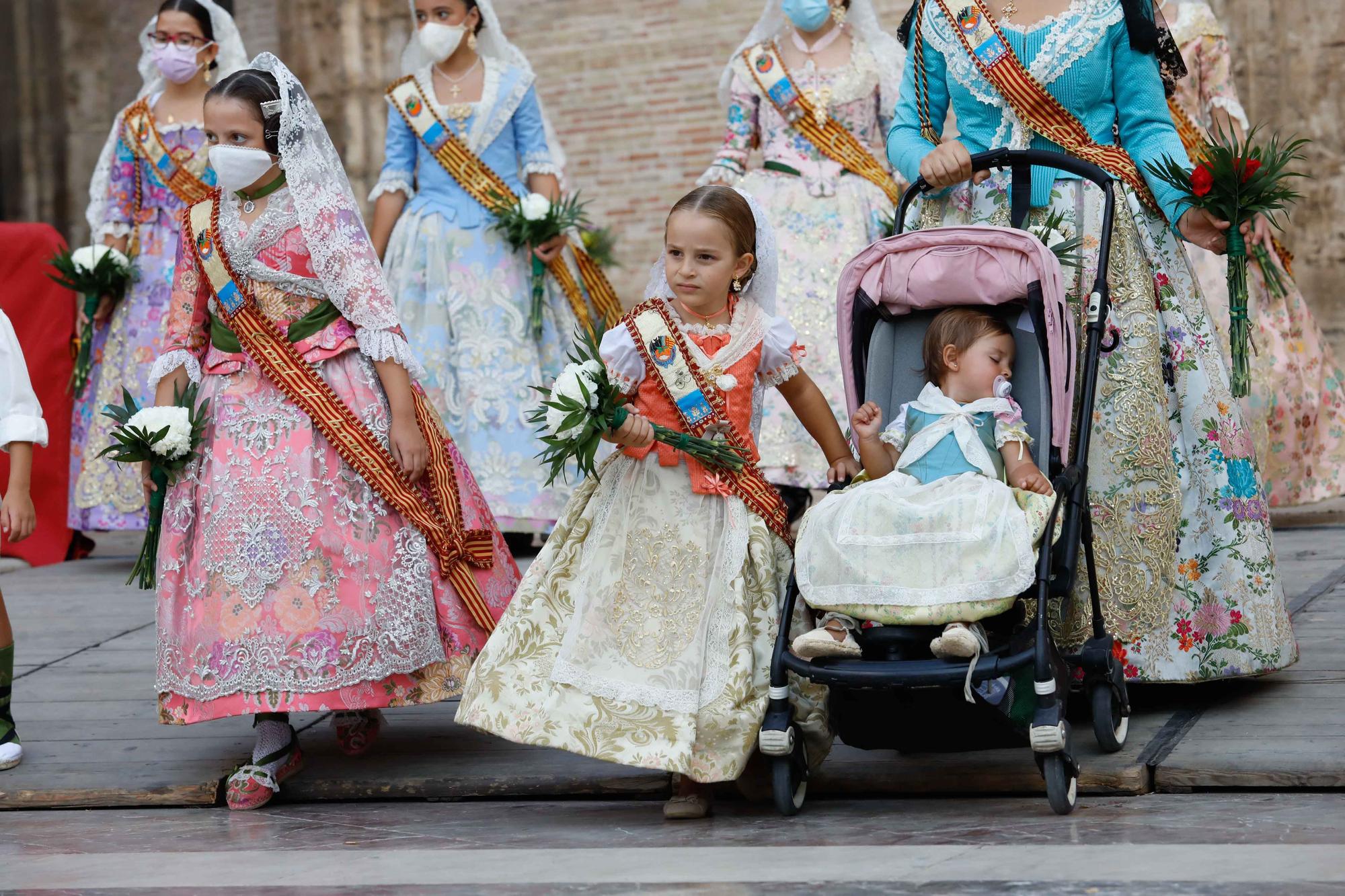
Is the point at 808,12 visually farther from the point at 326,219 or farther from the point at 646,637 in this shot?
the point at 646,637

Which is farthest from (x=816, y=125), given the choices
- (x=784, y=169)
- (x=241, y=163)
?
(x=241, y=163)

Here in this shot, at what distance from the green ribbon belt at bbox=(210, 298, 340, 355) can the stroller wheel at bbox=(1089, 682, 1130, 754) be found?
211 centimetres

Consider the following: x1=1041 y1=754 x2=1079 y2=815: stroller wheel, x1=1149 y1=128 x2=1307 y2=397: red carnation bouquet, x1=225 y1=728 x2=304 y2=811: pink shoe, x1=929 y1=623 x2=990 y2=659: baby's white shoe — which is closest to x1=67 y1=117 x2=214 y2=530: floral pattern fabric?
x1=225 y1=728 x2=304 y2=811: pink shoe

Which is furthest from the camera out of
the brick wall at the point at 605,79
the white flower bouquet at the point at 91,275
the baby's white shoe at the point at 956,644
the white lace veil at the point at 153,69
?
the brick wall at the point at 605,79

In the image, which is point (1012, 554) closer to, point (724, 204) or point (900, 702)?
point (900, 702)

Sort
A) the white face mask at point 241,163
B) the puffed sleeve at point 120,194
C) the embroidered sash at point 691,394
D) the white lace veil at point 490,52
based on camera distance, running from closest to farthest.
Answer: the embroidered sash at point 691,394 < the white face mask at point 241,163 < the white lace veil at point 490,52 < the puffed sleeve at point 120,194

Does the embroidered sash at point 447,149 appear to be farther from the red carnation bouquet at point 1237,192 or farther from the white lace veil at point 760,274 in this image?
the red carnation bouquet at point 1237,192

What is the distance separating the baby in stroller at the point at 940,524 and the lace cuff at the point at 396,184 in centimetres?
394

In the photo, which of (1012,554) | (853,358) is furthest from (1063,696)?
(853,358)

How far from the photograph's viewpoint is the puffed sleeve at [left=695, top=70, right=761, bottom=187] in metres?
7.62

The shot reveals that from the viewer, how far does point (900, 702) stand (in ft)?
13.0

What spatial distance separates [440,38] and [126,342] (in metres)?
2.11

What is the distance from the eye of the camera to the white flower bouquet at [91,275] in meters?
8.03

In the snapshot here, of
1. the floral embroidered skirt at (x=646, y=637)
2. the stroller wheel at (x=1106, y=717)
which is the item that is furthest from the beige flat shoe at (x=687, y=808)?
the stroller wheel at (x=1106, y=717)
